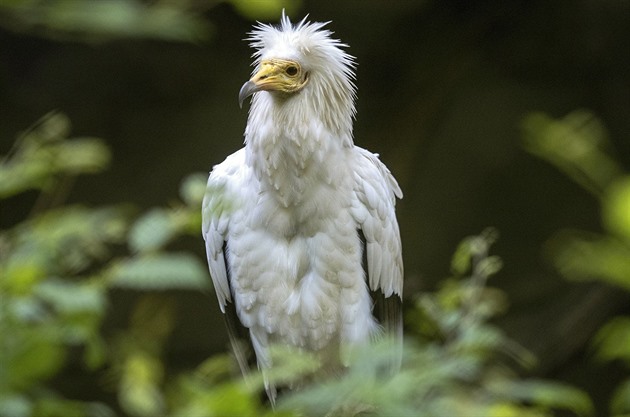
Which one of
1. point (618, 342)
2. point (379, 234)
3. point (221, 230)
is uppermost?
point (221, 230)

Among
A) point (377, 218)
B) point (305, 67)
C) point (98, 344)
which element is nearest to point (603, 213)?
point (98, 344)

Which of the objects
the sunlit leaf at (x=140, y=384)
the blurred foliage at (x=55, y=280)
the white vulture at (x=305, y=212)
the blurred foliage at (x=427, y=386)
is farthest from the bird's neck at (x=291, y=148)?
the blurred foliage at (x=55, y=280)

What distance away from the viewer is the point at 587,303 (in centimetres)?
570

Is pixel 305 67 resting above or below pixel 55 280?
above

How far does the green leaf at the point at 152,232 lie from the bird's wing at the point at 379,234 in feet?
5.59

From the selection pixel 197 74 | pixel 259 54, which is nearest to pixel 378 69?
pixel 197 74

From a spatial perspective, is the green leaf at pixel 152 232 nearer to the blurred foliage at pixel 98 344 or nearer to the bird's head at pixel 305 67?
the blurred foliage at pixel 98 344

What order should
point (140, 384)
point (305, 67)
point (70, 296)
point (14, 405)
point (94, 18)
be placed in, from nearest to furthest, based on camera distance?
1. point (94, 18)
2. point (14, 405)
3. point (70, 296)
4. point (140, 384)
5. point (305, 67)

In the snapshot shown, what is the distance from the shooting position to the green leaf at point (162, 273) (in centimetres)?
141

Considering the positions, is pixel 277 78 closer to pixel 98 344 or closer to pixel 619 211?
pixel 98 344

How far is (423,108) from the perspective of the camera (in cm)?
626

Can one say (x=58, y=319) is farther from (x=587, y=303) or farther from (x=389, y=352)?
(x=587, y=303)

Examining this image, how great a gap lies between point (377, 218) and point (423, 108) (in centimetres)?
296

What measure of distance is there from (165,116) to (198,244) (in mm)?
936
